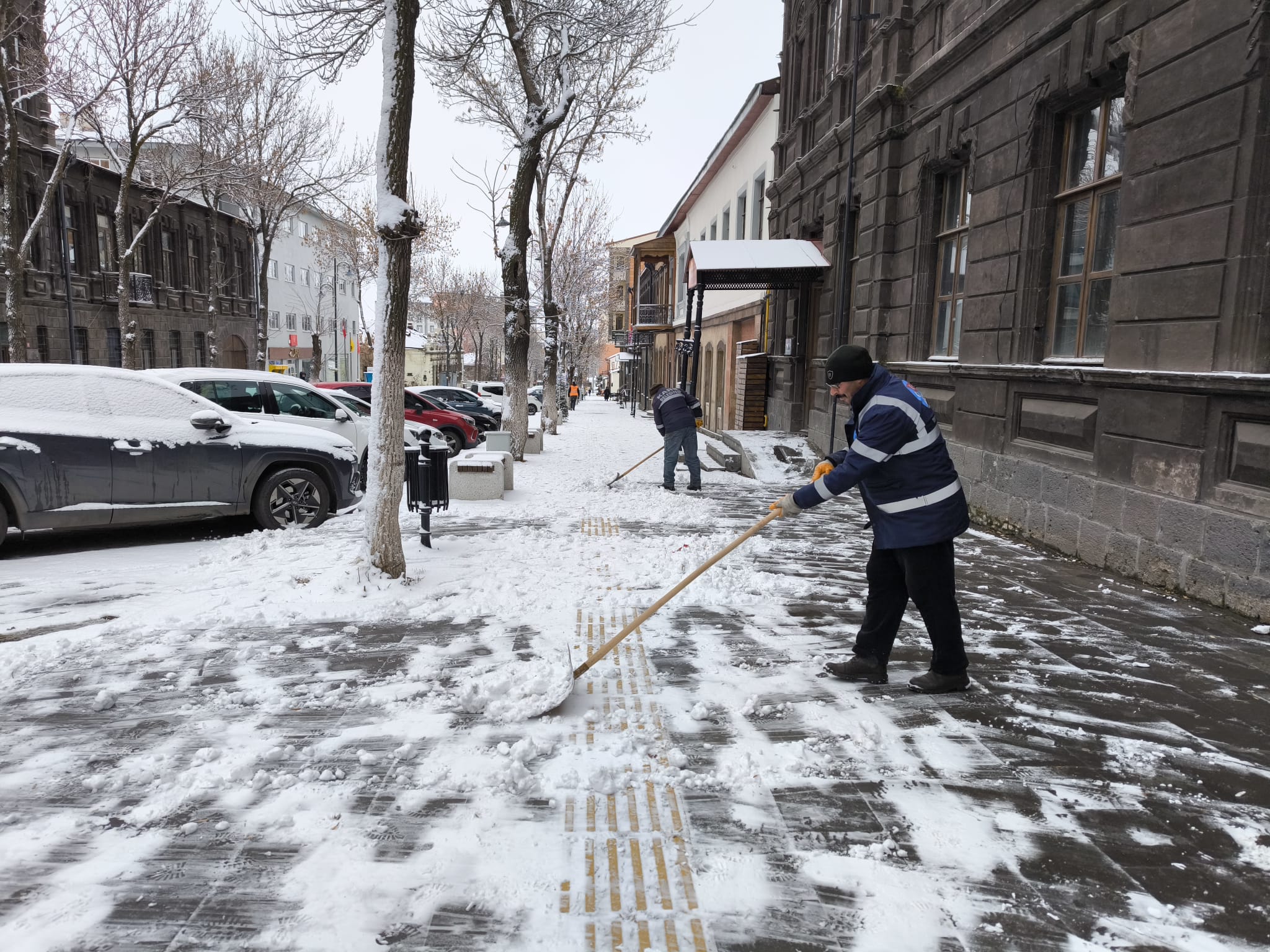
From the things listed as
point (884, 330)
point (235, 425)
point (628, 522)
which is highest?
point (884, 330)

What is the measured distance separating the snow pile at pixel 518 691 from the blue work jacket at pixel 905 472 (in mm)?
1525

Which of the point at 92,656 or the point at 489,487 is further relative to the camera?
the point at 489,487

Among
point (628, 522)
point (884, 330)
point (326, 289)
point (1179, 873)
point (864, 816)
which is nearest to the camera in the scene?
point (1179, 873)

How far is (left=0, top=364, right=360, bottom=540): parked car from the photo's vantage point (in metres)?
6.84

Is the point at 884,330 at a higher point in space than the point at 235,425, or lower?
higher

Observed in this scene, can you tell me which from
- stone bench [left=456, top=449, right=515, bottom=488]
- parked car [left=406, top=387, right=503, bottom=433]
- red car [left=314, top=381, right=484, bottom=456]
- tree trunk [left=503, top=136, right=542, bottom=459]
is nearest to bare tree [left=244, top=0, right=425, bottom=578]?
stone bench [left=456, top=449, right=515, bottom=488]

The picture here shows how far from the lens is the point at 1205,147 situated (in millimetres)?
5777

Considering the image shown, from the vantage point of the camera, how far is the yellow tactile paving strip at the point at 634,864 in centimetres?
237

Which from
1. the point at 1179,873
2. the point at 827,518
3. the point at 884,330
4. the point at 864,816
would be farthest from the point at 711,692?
the point at 884,330

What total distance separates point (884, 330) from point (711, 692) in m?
9.34

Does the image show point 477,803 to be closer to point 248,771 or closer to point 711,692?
point 248,771

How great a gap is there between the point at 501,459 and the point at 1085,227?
290 inches

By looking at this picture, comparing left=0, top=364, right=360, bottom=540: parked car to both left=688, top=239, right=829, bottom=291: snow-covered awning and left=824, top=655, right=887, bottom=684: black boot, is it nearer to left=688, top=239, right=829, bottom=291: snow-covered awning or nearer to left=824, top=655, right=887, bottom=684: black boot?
left=824, top=655, right=887, bottom=684: black boot

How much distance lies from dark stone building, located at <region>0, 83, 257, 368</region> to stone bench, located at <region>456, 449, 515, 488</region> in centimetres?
1028
